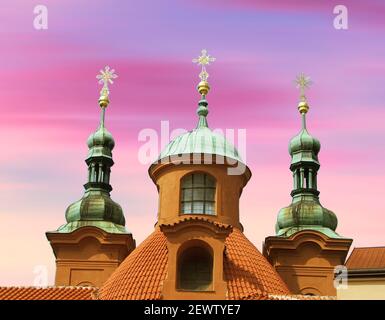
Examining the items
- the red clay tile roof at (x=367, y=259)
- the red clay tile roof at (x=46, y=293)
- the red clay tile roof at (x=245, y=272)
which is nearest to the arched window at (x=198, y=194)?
the red clay tile roof at (x=245, y=272)

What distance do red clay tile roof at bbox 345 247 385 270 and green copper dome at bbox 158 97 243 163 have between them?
782 cm

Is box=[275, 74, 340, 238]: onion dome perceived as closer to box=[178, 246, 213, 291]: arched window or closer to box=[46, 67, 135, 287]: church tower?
box=[46, 67, 135, 287]: church tower

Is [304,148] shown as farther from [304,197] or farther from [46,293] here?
[46,293]

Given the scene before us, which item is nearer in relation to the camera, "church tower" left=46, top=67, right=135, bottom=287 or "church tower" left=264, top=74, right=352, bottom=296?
"church tower" left=264, top=74, right=352, bottom=296

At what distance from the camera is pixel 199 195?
1289 inches

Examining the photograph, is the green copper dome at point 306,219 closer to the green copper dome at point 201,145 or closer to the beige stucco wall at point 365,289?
the green copper dome at point 201,145

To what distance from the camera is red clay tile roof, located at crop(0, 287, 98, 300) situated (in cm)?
3064

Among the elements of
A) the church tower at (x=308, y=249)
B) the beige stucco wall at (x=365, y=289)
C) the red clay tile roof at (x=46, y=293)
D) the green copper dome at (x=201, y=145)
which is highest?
the green copper dome at (x=201, y=145)

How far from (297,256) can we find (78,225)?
10.8 metres

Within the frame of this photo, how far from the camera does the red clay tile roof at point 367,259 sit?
2553cm

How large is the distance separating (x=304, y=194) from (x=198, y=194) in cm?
1086

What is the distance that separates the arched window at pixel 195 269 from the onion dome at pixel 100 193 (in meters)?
13.6

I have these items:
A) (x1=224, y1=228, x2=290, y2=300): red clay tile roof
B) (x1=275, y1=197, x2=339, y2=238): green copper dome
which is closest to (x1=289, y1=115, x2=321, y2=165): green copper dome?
(x1=275, y1=197, x2=339, y2=238): green copper dome

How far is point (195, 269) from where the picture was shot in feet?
92.5
